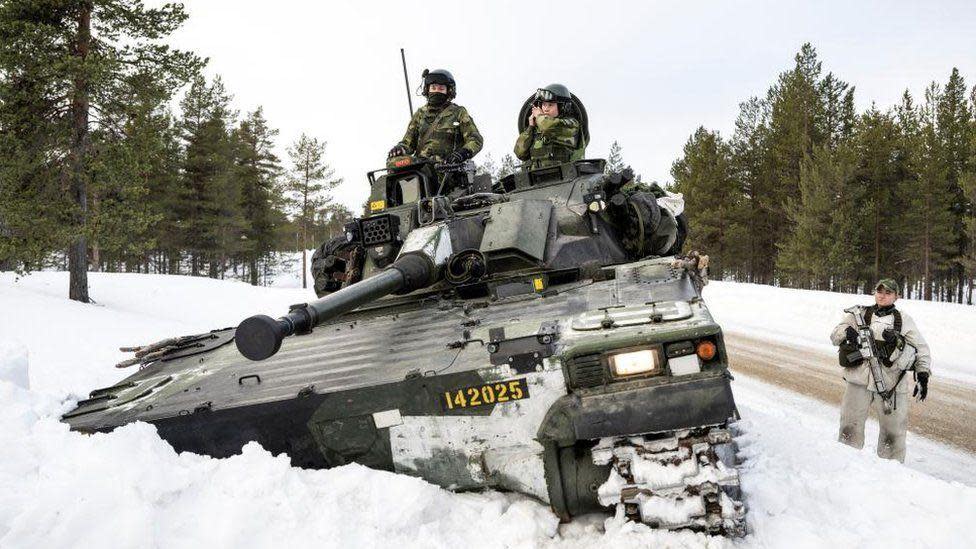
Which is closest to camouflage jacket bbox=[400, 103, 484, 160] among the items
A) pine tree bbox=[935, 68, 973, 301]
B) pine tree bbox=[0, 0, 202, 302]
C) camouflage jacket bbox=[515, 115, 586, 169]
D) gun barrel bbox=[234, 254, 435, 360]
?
camouflage jacket bbox=[515, 115, 586, 169]

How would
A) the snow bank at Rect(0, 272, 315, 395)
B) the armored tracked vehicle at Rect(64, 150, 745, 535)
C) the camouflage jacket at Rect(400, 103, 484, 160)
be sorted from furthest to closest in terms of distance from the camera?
the snow bank at Rect(0, 272, 315, 395), the camouflage jacket at Rect(400, 103, 484, 160), the armored tracked vehicle at Rect(64, 150, 745, 535)

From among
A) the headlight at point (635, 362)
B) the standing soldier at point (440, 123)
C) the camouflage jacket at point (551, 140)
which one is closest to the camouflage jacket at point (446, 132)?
the standing soldier at point (440, 123)

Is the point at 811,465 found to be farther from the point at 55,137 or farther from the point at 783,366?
the point at 55,137

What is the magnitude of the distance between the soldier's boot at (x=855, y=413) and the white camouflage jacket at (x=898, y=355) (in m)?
0.10

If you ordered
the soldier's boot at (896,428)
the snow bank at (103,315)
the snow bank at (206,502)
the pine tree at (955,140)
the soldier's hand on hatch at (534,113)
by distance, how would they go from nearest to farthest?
the snow bank at (206,502) → the soldier's boot at (896,428) → the soldier's hand on hatch at (534,113) → the snow bank at (103,315) → the pine tree at (955,140)

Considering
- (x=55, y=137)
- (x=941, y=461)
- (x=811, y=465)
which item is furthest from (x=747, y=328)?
(x=55, y=137)

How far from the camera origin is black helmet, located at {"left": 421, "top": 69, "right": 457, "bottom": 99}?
340 inches

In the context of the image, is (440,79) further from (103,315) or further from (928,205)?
(928,205)

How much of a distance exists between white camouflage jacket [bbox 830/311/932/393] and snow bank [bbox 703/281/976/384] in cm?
501

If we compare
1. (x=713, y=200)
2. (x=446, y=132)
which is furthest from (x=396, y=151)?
(x=713, y=200)

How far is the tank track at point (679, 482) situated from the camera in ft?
10.1

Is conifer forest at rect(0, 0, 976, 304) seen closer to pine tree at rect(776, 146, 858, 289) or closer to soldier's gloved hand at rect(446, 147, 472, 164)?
pine tree at rect(776, 146, 858, 289)

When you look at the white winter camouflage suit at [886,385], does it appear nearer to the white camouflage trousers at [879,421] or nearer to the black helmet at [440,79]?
the white camouflage trousers at [879,421]

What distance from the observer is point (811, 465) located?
4.90 m
